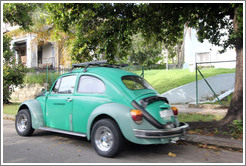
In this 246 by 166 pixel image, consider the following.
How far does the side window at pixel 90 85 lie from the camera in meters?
5.28

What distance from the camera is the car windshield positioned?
5.25m

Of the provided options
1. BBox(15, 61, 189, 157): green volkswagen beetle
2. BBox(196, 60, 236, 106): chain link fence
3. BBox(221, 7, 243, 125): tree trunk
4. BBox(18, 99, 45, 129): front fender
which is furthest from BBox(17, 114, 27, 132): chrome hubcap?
BBox(196, 60, 236, 106): chain link fence

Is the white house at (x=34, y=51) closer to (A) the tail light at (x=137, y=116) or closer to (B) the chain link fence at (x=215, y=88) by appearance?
(B) the chain link fence at (x=215, y=88)

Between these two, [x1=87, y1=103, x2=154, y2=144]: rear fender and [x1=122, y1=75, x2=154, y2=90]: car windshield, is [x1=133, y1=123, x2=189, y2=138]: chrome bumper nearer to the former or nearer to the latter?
[x1=87, y1=103, x2=154, y2=144]: rear fender

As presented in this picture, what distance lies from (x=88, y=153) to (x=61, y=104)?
1416mm

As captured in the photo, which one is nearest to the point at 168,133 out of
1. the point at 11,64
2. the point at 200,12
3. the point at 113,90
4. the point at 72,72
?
the point at 113,90

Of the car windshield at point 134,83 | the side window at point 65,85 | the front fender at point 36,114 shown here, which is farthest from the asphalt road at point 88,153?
the car windshield at point 134,83

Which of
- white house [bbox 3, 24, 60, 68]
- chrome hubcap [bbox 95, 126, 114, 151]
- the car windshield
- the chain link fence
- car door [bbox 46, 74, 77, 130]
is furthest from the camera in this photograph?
white house [bbox 3, 24, 60, 68]

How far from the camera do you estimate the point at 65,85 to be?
6.05m

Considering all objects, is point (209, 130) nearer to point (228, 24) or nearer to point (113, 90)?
point (113, 90)

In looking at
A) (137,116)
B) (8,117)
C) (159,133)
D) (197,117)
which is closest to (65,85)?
(137,116)

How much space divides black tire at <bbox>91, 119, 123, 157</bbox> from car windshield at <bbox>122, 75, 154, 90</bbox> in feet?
3.08

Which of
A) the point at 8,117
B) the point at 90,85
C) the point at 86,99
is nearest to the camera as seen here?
the point at 86,99

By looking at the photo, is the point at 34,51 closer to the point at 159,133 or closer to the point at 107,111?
the point at 107,111
